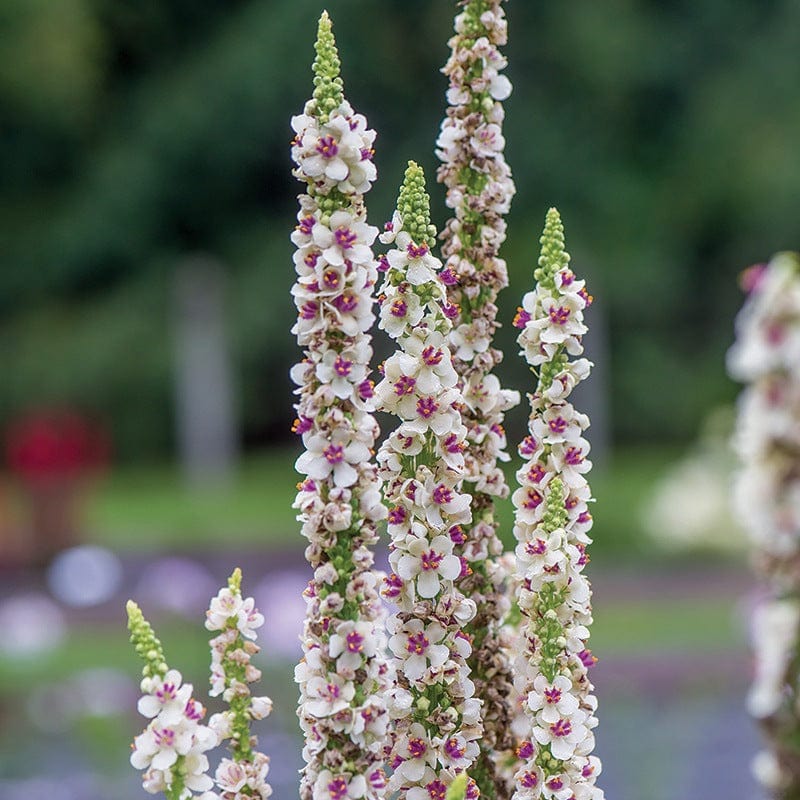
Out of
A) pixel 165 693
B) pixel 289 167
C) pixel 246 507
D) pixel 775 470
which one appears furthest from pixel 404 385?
pixel 289 167

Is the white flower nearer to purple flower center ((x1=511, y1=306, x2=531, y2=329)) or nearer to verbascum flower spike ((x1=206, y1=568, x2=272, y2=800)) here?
→ verbascum flower spike ((x1=206, y1=568, x2=272, y2=800))

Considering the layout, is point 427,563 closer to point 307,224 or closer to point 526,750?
point 526,750

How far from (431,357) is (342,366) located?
0.30ft

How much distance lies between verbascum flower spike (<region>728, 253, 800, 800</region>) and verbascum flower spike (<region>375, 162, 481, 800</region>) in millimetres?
1129

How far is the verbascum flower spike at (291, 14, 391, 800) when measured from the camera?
3.80ft

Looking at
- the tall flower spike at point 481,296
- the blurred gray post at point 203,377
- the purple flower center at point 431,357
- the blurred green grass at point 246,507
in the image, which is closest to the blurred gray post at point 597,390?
the blurred green grass at point 246,507

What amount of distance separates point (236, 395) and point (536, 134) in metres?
4.89

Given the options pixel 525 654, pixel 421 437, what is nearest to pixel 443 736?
pixel 525 654

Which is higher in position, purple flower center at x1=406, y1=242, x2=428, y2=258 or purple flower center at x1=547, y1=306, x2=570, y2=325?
purple flower center at x1=406, y1=242, x2=428, y2=258

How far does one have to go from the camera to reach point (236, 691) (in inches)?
50.4

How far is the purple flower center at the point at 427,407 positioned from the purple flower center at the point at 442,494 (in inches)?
2.5

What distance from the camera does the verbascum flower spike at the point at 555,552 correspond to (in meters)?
1.23

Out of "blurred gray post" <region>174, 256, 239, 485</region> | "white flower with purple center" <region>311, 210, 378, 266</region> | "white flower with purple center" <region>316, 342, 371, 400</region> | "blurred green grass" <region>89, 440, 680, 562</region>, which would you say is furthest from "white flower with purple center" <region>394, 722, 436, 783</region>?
"blurred gray post" <region>174, 256, 239, 485</region>

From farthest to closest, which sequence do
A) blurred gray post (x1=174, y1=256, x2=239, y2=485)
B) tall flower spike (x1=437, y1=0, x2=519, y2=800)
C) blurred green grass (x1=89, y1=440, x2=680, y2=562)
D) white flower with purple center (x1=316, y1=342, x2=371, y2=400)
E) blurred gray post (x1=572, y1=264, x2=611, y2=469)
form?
blurred gray post (x1=572, y1=264, x2=611, y2=469), blurred gray post (x1=174, y1=256, x2=239, y2=485), blurred green grass (x1=89, y1=440, x2=680, y2=562), tall flower spike (x1=437, y1=0, x2=519, y2=800), white flower with purple center (x1=316, y1=342, x2=371, y2=400)
